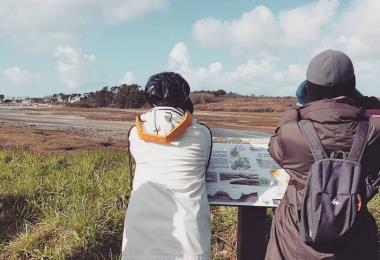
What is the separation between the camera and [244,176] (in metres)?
3.52

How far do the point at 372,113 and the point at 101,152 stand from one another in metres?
5.02

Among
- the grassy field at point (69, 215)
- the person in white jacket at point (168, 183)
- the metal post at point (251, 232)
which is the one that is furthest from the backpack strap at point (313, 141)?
the grassy field at point (69, 215)

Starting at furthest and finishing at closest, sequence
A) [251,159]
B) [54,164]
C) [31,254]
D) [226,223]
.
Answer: [54,164], [226,223], [31,254], [251,159]

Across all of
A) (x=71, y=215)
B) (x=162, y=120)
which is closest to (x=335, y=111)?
(x=162, y=120)

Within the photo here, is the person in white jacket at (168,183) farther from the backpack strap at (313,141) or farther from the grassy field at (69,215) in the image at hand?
the grassy field at (69,215)

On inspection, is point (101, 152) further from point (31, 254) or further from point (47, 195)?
point (31, 254)

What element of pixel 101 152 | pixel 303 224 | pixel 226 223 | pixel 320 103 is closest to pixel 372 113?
pixel 320 103

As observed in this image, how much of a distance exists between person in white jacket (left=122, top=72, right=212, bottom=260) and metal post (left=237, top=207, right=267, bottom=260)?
2.30ft

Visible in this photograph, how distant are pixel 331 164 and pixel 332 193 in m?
0.14

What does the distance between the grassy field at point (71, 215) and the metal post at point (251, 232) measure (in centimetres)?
87

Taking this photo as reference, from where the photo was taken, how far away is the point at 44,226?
15.7 feet

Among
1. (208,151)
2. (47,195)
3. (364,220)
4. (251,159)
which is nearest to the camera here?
(364,220)

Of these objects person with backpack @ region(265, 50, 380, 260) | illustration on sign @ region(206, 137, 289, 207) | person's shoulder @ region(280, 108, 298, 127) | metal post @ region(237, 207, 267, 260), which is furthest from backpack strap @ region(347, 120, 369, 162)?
metal post @ region(237, 207, 267, 260)

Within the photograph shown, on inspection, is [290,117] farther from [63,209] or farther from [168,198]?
[63,209]
